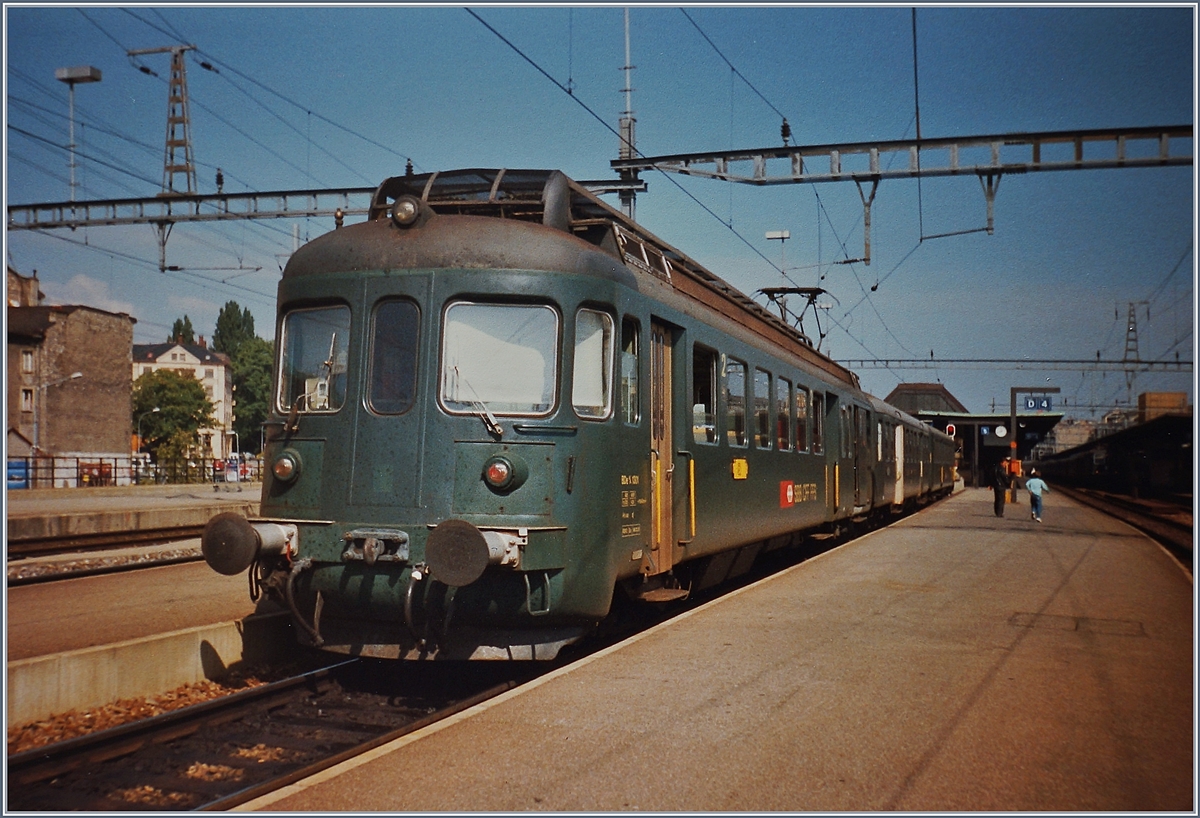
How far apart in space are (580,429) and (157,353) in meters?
112

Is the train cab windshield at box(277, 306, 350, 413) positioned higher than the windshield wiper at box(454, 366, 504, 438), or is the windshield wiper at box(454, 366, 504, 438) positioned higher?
the train cab windshield at box(277, 306, 350, 413)

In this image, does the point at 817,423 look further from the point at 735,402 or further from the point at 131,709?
the point at 131,709

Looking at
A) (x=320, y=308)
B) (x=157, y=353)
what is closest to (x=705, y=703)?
(x=320, y=308)

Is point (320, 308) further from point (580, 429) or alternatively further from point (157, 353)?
point (157, 353)

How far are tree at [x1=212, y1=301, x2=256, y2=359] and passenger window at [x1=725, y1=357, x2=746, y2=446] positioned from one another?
10923 centimetres

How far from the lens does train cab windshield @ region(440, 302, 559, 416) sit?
705 cm

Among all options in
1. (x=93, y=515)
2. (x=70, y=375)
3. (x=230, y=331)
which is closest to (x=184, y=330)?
(x=230, y=331)

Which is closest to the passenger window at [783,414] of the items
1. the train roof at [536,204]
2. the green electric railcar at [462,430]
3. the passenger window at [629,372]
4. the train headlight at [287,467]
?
the train roof at [536,204]

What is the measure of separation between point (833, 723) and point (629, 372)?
3.11m

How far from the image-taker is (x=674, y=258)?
10.3m

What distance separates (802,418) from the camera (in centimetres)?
1407

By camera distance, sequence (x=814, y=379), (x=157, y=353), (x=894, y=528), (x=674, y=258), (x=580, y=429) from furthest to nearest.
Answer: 1. (x=157, y=353)
2. (x=894, y=528)
3. (x=814, y=379)
4. (x=674, y=258)
5. (x=580, y=429)

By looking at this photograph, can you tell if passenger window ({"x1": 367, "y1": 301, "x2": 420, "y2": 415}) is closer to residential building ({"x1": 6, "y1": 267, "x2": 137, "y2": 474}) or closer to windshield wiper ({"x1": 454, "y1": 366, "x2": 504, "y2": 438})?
windshield wiper ({"x1": 454, "y1": 366, "x2": 504, "y2": 438})

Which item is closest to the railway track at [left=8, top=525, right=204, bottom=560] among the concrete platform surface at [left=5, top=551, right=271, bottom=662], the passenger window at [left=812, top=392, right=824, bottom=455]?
the concrete platform surface at [left=5, top=551, right=271, bottom=662]
